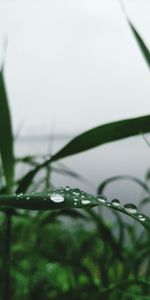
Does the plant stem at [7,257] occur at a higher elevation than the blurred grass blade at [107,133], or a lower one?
lower

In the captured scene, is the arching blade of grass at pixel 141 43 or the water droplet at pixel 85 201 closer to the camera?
the water droplet at pixel 85 201

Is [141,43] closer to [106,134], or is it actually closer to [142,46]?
[142,46]

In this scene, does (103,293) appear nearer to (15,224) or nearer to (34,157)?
(34,157)

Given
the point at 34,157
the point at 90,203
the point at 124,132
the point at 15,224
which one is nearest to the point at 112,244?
the point at 34,157

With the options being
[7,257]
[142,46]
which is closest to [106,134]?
[142,46]

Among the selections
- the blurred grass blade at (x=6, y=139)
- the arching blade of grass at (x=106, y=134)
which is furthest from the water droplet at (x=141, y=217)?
the blurred grass blade at (x=6, y=139)

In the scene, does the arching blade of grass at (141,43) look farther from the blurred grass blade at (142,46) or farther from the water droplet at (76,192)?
the water droplet at (76,192)

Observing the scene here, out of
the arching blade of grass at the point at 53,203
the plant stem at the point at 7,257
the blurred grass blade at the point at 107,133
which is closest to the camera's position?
the arching blade of grass at the point at 53,203

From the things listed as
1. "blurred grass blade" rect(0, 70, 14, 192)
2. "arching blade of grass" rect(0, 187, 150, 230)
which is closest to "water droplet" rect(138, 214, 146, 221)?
"arching blade of grass" rect(0, 187, 150, 230)
